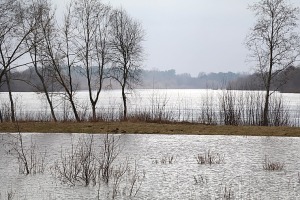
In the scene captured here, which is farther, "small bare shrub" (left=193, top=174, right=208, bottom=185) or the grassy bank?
the grassy bank

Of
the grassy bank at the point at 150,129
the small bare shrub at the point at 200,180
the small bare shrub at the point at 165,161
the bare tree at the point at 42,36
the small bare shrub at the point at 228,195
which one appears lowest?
the grassy bank at the point at 150,129

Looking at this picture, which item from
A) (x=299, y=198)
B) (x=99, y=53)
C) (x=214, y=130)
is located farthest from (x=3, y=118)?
(x=299, y=198)

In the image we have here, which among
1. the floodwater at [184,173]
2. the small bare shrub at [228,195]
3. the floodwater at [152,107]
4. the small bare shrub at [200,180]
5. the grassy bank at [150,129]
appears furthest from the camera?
the floodwater at [152,107]

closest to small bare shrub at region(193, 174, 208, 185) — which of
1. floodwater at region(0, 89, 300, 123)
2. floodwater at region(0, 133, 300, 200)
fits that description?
floodwater at region(0, 133, 300, 200)

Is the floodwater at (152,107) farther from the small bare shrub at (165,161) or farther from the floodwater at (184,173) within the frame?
the small bare shrub at (165,161)

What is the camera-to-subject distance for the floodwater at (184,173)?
24.0 ft

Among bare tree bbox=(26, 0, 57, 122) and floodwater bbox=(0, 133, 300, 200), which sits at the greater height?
bare tree bbox=(26, 0, 57, 122)

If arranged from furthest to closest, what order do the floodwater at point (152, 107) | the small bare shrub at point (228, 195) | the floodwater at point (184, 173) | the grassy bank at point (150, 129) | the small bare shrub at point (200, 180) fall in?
the floodwater at point (152, 107) → the grassy bank at point (150, 129) → the small bare shrub at point (200, 180) → the floodwater at point (184, 173) → the small bare shrub at point (228, 195)

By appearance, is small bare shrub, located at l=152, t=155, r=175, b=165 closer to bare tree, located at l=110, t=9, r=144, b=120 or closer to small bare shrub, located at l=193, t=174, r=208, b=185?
small bare shrub, located at l=193, t=174, r=208, b=185

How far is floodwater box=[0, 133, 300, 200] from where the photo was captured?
24.0 ft

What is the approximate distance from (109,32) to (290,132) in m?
19.6

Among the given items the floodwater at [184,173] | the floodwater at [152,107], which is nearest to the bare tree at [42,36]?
the floodwater at [152,107]

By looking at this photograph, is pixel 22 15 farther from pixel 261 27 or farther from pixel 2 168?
pixel 2 168

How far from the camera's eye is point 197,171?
939 centimetres
